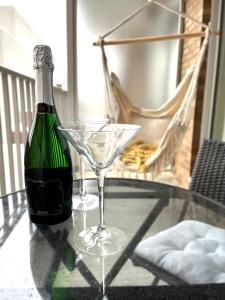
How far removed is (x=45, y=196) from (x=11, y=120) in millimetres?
752

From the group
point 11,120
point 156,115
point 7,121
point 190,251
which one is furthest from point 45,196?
point 156,115

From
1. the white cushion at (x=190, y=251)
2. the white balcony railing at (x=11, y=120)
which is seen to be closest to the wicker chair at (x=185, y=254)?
the white cushion at (x=190, y=251)

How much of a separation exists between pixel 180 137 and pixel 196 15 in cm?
109

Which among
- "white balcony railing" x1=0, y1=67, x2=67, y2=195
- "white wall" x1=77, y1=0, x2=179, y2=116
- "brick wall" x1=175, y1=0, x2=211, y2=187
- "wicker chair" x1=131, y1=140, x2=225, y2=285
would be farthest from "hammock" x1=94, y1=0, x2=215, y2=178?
"wicker chair" x1=131, y1=140, x2=225, y2=285

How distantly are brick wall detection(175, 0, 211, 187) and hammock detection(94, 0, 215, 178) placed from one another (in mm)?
272

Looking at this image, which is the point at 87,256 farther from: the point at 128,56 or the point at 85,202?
the point at 128,56

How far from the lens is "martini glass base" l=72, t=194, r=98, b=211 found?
667 millimetres

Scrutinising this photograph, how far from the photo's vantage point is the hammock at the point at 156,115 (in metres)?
1.73

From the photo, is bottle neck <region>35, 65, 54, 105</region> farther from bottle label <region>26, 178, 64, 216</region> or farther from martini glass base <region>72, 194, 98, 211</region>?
martini glass base <region>72, 194, 98, 211</region>

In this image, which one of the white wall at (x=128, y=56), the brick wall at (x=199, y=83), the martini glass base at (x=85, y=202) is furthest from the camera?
the white wall at (x=128, y=56)

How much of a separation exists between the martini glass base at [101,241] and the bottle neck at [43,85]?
295mm

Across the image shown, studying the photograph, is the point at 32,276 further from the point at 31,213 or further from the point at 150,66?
the point at 150,66

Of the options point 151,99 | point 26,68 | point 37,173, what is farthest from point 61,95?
point 37,173

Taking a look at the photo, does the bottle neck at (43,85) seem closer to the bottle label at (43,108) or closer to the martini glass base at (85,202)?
the bottle label at (43,108)
